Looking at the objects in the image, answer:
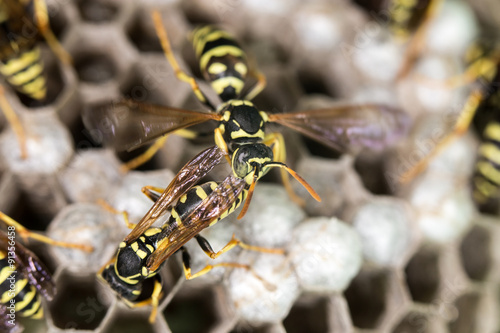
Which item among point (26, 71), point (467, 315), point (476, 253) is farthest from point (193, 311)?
point (476, 253)

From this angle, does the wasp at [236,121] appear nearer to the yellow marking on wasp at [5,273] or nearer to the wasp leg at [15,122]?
the wasp leg at [15,122]

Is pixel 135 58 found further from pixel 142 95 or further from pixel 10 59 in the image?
pixel 10 59

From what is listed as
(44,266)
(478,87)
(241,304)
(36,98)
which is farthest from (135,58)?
(478,87)

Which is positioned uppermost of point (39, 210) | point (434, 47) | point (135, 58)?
point (434, 47)

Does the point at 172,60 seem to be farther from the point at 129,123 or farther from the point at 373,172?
the point at 373,172

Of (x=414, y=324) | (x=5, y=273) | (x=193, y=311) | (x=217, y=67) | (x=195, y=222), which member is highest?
(x=217, y=67)

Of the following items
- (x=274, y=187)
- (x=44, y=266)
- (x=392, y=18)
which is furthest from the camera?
(x=392, y=18)
